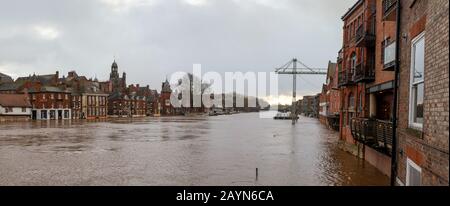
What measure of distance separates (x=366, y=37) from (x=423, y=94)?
13.1 metres

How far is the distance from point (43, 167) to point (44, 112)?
7126 cm

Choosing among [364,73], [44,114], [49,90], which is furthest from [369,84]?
[44,114]

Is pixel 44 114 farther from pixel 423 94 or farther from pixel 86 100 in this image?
pixel 423 94

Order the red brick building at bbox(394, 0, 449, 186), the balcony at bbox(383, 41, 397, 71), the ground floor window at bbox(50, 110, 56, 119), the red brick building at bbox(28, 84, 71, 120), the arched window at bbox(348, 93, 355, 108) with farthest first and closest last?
1. the ground floor window at bbox(50, 110, 56, 119)
2. the red brick building at bbox(28, 84, 71, 120)
3. the arched window at bbox(348, 93, 355, 108)
4. the balcony at bbox(383, 41, 397, 71)
5. the red brick building at bbox(394, 0, 449, 186)

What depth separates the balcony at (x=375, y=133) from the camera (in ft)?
40.2

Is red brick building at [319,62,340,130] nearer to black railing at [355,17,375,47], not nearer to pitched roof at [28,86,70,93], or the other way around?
black railing at [355,17,375,47]

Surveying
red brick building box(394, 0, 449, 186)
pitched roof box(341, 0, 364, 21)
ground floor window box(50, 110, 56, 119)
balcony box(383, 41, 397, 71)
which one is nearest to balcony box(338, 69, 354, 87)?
pitched roof box(341, 0, 364, 21)

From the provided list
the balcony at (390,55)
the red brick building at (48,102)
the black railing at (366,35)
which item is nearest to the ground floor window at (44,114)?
the red brick building at (48,102)

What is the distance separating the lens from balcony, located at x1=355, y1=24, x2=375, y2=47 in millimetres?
18688

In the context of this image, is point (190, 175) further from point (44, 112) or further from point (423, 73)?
point (44, 112)

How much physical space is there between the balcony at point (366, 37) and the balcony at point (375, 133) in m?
4.92

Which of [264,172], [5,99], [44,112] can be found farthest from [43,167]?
[44,112]

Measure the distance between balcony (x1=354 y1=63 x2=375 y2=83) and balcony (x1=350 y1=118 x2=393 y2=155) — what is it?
11.0 feet

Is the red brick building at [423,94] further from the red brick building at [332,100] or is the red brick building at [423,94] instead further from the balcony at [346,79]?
the red brick building at [332,100]
